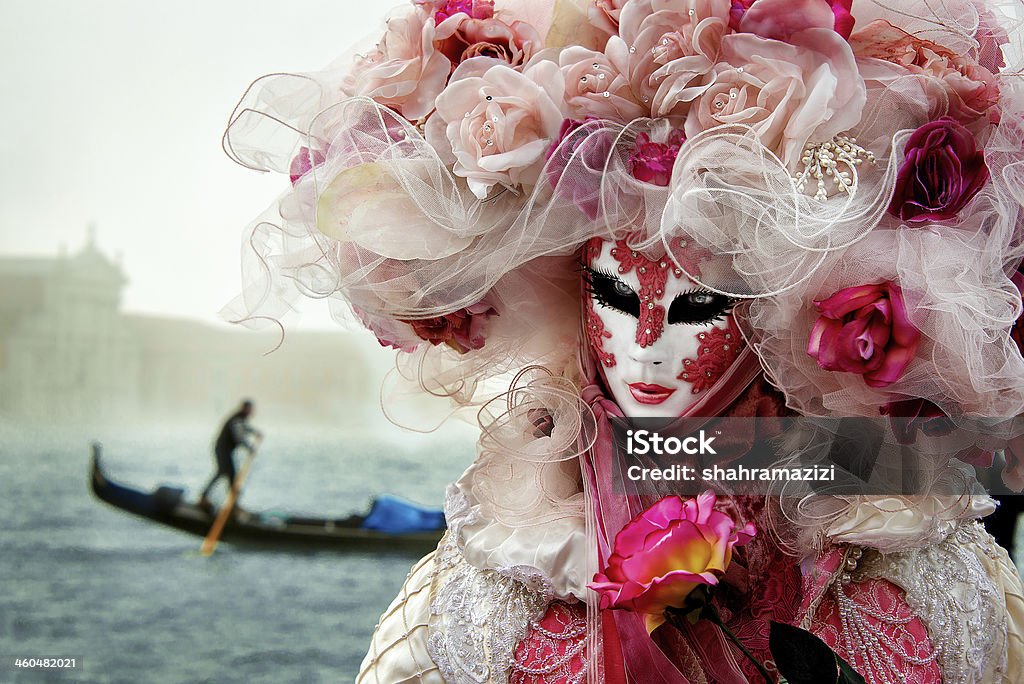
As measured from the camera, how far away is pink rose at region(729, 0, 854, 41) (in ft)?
2.38

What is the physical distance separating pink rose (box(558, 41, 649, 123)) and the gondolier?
184 cm

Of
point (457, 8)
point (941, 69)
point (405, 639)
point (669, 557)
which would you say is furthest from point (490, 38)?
point (405, 639)

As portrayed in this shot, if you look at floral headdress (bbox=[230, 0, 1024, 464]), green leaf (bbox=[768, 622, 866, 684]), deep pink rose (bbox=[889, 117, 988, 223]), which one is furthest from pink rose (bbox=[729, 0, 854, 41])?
green leaf (bbox=[768, 622, 866, 684])

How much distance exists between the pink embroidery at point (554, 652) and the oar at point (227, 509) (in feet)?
5.64

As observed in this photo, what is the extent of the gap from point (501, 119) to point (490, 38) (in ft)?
0.35

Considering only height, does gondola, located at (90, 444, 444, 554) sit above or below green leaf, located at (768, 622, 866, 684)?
below

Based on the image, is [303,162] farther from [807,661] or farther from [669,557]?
[807,661]

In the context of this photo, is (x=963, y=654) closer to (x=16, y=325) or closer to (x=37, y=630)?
(x=37, y=630)

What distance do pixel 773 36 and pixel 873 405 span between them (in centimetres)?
32

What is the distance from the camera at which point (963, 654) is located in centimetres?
87

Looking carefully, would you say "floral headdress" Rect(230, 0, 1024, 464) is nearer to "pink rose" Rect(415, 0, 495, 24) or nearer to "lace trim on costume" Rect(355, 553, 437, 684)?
"pink rose" Rect(415, 0, 495, 24)

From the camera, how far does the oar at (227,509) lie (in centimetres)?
243

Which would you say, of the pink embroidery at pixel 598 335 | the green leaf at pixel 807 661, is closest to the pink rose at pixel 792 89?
the pink embroidery at pixel 598 335

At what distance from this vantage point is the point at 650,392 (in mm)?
876
